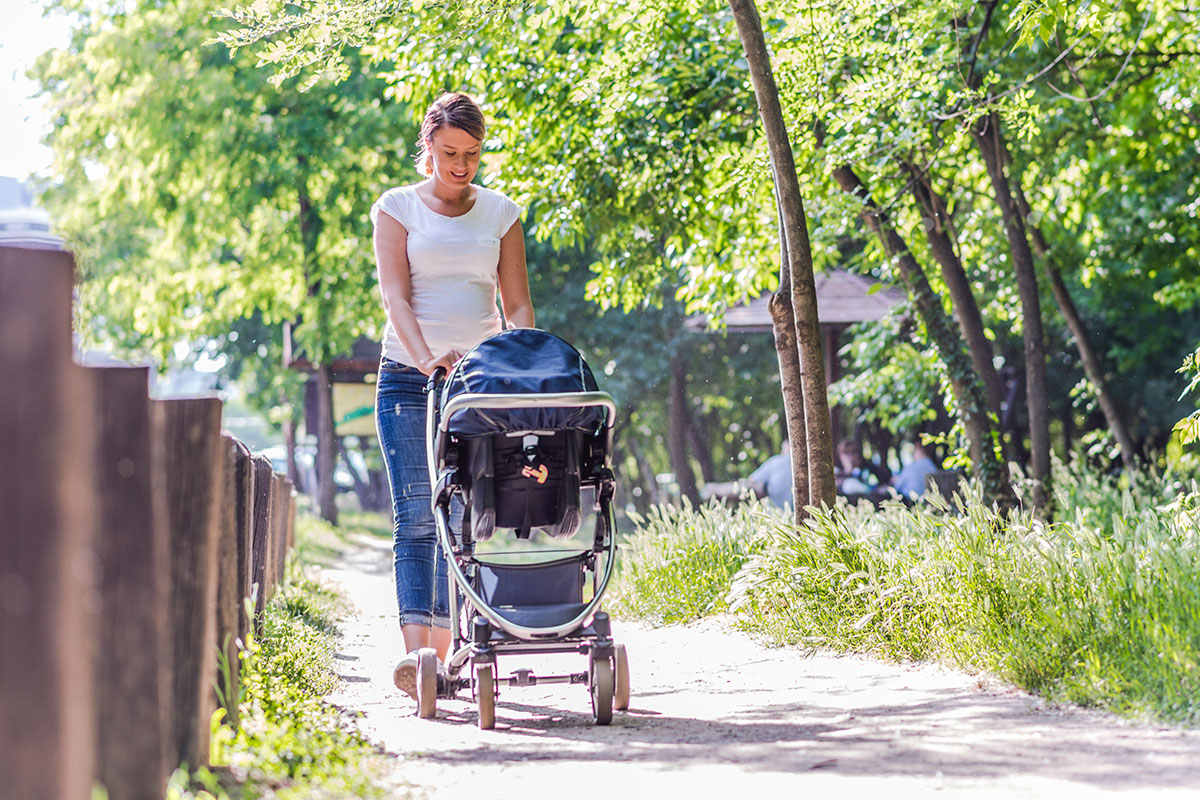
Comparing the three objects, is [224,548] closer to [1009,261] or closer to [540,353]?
[540,353]

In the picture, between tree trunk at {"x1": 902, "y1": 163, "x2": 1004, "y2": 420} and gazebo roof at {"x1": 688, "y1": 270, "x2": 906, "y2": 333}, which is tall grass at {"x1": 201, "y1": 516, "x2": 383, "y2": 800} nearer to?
tree trunk at {"x1": 902, "y1": 163, "x2": 1004, "y2": 420}

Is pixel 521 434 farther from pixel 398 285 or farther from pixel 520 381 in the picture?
pixel 398 285

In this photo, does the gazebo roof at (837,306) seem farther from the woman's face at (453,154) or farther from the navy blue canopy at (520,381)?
the navy blue canopy at (520,381)

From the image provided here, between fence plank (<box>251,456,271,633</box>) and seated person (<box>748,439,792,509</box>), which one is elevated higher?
fence plank (<box>251,456,271,633</box>)

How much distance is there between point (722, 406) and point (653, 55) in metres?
20.9

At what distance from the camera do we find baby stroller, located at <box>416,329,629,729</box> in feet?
14.8

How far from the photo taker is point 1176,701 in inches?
163

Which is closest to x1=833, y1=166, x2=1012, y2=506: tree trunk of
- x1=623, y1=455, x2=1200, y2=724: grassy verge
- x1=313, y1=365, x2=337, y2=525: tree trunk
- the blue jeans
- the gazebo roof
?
x1=623, y1=455, x2=1200, y2=724: grassy verge

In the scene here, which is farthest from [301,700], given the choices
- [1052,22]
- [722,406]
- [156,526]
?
[722,406]

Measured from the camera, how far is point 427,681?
15.8 feet

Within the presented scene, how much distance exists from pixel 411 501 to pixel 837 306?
11.5 metres

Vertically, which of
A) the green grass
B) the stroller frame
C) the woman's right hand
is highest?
the woman's right hand

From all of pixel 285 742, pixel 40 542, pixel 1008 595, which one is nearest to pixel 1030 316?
pixel 1008 595

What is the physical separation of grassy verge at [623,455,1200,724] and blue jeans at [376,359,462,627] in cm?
204
